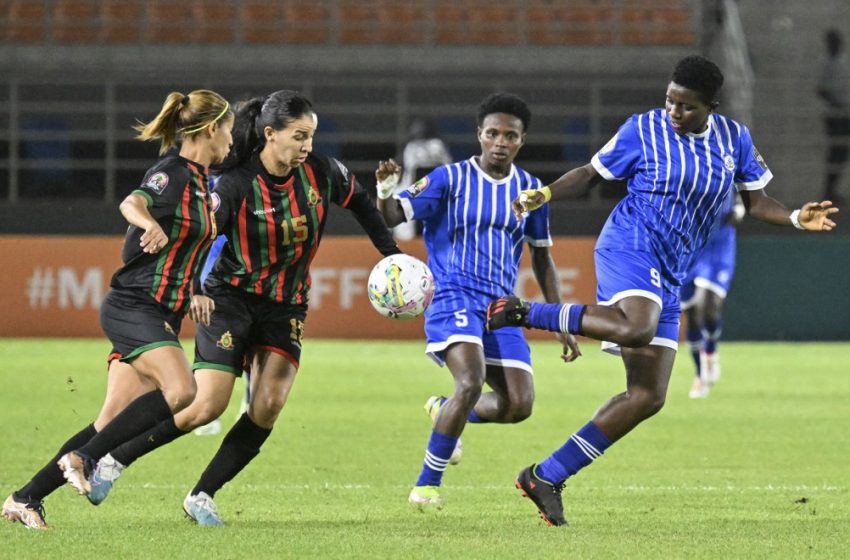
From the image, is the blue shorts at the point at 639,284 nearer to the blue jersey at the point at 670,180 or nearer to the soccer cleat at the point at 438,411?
the blue jersey at the point at 670,180

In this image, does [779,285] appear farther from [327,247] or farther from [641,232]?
[641,232]

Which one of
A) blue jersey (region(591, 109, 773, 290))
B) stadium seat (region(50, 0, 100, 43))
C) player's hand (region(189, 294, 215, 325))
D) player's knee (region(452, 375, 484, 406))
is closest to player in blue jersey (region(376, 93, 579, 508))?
player's knee (region(452, 375, 484, 406))

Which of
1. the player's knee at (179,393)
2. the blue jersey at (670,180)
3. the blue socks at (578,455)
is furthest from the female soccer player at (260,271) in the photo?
the blue jersey at (670,180)

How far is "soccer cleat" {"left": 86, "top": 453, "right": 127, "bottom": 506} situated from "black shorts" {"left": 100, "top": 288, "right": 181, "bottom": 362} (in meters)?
0.44

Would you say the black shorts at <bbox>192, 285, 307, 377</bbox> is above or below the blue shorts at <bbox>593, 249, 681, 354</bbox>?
below

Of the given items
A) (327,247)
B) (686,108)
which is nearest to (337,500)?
(686,108)

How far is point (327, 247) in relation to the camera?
19516 millimetres

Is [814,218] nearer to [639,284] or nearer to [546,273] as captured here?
[639,284]

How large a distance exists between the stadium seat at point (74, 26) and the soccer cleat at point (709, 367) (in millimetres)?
12363

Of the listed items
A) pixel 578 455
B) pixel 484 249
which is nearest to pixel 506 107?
pixel 484 249

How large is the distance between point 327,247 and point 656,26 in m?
7.45

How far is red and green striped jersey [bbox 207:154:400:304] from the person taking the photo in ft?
22.1

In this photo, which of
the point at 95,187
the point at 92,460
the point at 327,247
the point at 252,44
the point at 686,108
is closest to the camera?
the point at 92,460

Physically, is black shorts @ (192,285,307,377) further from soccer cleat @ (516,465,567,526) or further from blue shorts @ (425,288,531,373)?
soccer cleat @ (516,465,567,526)
